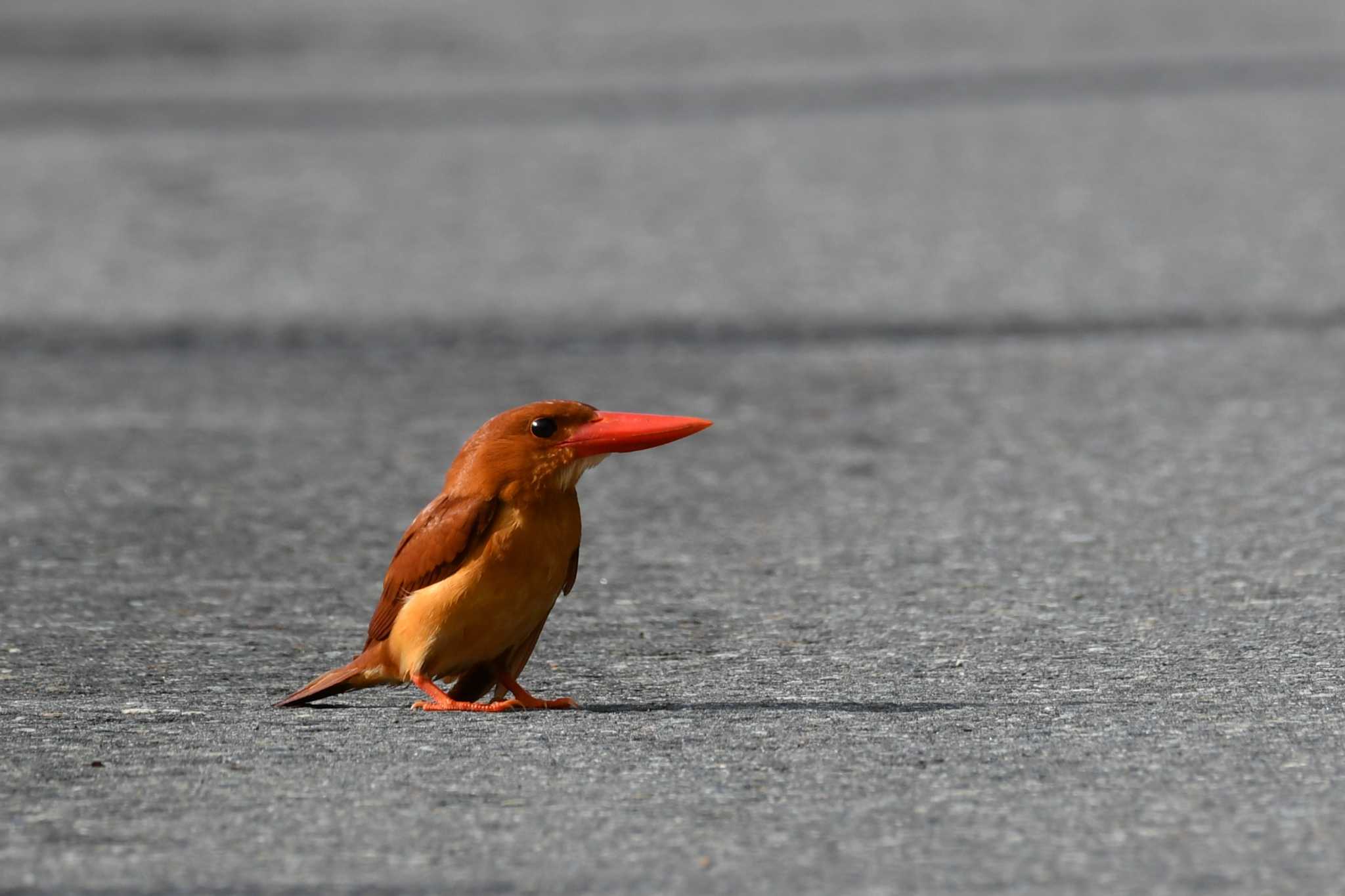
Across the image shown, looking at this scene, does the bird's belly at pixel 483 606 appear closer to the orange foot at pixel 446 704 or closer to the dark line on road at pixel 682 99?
the orange foot at pixel 446 704

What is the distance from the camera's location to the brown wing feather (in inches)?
157

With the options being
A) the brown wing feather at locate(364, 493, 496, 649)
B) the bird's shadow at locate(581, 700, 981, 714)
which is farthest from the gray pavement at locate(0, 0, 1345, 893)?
the brown wing feather at locate(364, 493, 496, 649)

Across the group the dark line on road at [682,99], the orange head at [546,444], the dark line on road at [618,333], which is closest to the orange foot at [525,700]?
the orange head at [546,444]

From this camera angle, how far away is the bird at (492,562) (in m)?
3.96

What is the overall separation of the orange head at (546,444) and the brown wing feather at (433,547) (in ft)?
0.16

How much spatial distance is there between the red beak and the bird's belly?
0.21m

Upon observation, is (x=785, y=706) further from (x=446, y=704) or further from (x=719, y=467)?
(x=719, y=467)

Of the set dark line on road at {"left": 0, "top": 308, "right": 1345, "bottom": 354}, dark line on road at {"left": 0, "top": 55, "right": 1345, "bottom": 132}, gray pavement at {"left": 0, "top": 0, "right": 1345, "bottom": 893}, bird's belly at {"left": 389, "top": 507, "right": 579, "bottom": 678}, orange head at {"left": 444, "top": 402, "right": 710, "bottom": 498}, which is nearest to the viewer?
gray pavement at {"left": 0, "top": 0, "right": 1345, "bottom": 893}

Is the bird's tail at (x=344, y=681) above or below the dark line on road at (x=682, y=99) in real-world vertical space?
below

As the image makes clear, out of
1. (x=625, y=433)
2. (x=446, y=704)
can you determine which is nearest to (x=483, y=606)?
(x=446, y=704)

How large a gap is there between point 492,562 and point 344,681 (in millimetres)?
421

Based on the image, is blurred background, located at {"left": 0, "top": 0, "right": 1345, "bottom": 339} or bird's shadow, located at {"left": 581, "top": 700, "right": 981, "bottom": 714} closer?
bird's shadow, located at {"left": 581, "top": 700, "right": 981, "bottom": 714}

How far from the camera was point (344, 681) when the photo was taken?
13.4 feet

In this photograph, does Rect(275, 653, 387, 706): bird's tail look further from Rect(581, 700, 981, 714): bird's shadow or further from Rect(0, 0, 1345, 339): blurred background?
Rect(0, 0, 1345, 339): blurred background
